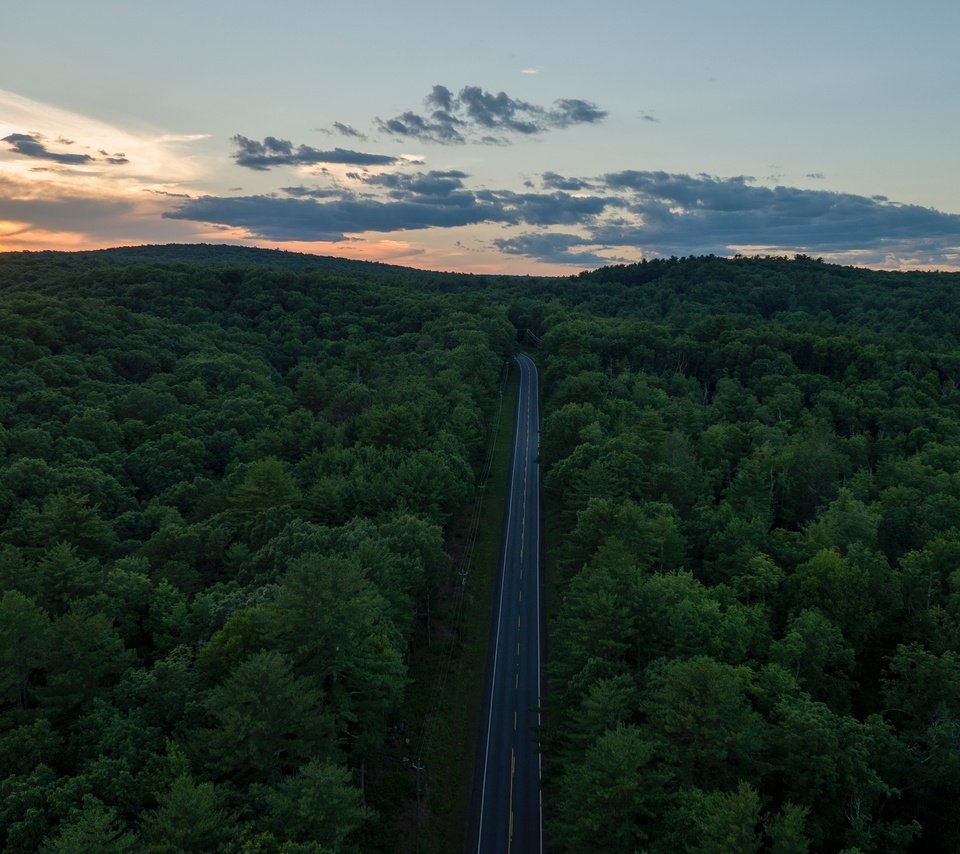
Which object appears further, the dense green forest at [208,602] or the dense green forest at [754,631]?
the dense green forest at [754,631]

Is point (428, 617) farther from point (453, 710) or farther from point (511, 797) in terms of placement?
point (511, 797)

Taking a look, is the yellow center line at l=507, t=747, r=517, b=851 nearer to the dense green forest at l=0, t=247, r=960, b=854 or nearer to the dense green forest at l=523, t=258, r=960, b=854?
the dense green forest at l=523, t=258, r=960, b=854

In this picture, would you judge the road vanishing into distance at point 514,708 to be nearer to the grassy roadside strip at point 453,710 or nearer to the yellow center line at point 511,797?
the yellow center line at point 511,797

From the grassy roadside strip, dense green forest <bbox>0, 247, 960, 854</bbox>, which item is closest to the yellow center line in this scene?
the grassy roadside strip

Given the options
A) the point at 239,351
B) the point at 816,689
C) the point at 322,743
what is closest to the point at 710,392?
the point at 816,689

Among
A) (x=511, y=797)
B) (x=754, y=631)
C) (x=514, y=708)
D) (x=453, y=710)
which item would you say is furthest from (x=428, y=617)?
(x=754, y=631)

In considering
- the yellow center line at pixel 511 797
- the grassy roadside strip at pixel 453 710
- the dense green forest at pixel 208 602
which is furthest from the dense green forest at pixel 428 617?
the yellow center line at pixel 511 797
